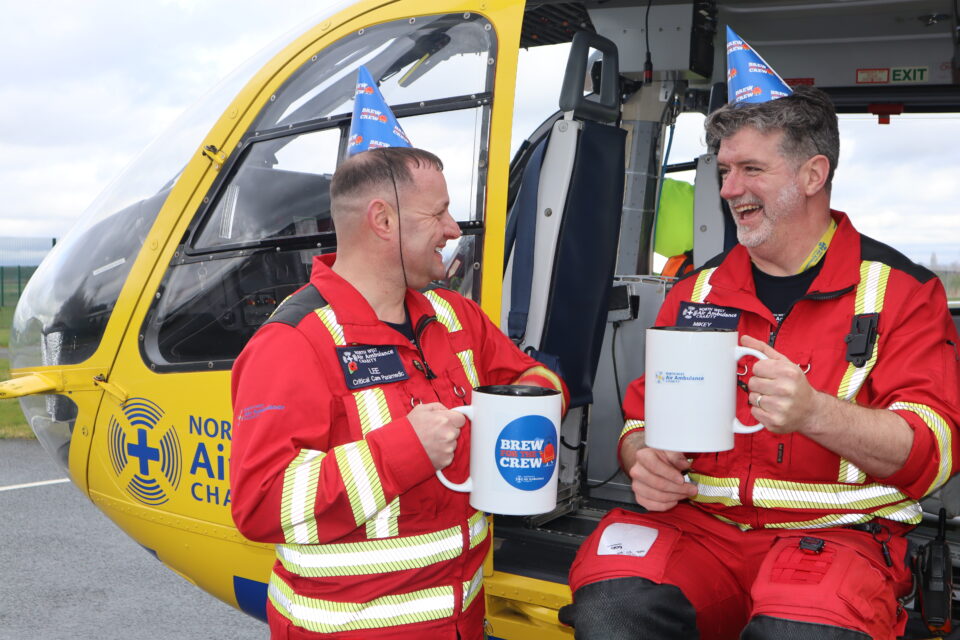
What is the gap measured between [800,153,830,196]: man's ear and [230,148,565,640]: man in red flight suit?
850 millimetres

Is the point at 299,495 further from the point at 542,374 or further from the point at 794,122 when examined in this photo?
the point at 794,122

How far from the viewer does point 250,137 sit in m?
2.95

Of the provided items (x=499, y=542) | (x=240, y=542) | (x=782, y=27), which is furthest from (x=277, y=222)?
(x=782, y=27)

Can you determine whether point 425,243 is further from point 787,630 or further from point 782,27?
point 782,27

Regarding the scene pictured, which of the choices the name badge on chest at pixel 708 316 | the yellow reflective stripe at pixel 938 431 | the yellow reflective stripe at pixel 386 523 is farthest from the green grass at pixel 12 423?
the yellow reflective stripe at pixel 938 431

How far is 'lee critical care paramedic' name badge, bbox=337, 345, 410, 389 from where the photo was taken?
73.2 inches

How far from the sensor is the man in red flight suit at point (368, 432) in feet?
5.56

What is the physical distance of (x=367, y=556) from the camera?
6.14 ft

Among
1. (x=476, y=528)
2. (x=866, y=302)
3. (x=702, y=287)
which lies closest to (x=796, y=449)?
(x=866, y=302)

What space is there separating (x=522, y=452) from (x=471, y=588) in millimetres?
532

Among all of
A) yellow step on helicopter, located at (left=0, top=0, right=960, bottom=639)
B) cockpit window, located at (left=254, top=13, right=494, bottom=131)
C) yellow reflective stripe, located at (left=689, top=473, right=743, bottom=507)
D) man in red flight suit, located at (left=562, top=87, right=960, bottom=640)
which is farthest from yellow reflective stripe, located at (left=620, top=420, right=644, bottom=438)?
cockpit window, located at (left=254, top=13, right=494, bottom=131)

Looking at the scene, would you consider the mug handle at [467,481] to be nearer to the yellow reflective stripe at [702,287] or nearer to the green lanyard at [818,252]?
the yellow reflective stripe at [702,287]

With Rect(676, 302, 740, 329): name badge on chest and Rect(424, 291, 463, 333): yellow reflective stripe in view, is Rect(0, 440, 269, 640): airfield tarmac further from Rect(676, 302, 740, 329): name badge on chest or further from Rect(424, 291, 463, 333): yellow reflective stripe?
Rect(676, 302, 740, 329): name badge on chest

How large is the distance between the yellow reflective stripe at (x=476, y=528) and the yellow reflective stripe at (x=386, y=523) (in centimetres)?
18
